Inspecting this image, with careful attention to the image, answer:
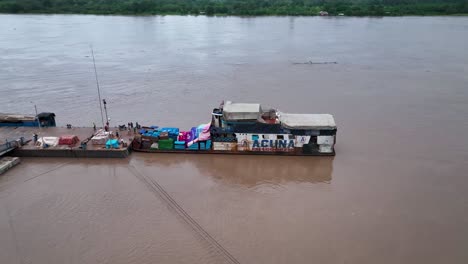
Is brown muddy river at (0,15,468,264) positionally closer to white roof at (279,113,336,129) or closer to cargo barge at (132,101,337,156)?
cargo barge at (132,101,337,156)

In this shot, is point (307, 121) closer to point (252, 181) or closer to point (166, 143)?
point (252, 181)

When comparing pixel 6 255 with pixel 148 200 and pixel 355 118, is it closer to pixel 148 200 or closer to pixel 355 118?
pixel 148 200

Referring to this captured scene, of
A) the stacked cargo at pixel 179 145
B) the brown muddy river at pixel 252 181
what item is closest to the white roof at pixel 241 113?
the brown muddy river at pixel 252 181

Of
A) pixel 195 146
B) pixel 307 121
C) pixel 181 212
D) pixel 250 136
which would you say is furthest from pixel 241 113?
pixel 181 212

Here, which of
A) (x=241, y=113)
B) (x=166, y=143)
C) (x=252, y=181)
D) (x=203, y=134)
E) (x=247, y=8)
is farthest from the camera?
(x=247, y=8)

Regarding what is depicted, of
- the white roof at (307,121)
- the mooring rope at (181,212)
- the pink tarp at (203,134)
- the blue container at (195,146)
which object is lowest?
the mooring rope at (181,212)

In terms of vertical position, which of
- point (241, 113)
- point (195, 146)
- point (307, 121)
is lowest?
point (195, 146)

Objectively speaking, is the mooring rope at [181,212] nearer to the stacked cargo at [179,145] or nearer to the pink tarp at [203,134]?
the stacked cargo at [179,145]
